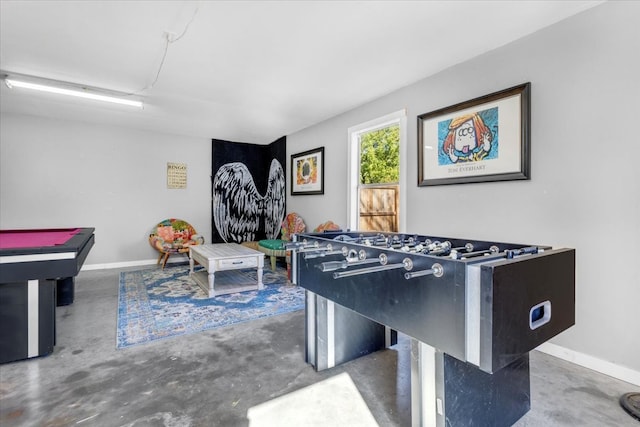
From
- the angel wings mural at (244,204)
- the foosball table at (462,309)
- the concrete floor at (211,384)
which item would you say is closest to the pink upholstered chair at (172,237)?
the angel wings mural at (244,204)

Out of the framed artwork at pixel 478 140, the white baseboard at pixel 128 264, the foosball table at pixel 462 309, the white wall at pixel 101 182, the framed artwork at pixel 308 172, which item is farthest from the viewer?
the white baseboard at pixel 128 264

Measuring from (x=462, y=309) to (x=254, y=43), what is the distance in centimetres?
259

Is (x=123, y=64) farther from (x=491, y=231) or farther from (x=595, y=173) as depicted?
(x=595, y=173)

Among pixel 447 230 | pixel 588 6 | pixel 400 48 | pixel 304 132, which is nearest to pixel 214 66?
pixel 400 48

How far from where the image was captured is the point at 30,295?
212 cm

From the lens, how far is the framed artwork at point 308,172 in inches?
194

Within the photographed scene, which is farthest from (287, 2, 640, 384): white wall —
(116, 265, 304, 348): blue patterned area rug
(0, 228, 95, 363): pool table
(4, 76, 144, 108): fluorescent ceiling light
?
(4, 76, 144, 108): fluorescent ceiling light

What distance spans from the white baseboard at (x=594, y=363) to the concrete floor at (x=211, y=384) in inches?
2.7

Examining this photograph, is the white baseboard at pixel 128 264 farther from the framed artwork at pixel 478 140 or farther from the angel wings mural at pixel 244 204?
the framed artwork at pixel 478 140

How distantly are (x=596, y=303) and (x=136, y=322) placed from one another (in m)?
3.75

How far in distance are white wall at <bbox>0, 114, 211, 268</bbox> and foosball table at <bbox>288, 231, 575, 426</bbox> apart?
4.85 meters

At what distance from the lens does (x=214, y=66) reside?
3012mm

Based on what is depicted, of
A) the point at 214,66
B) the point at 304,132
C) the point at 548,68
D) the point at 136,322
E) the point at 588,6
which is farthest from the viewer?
the point at 304,132

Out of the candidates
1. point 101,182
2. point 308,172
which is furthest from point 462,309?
point 101,182
